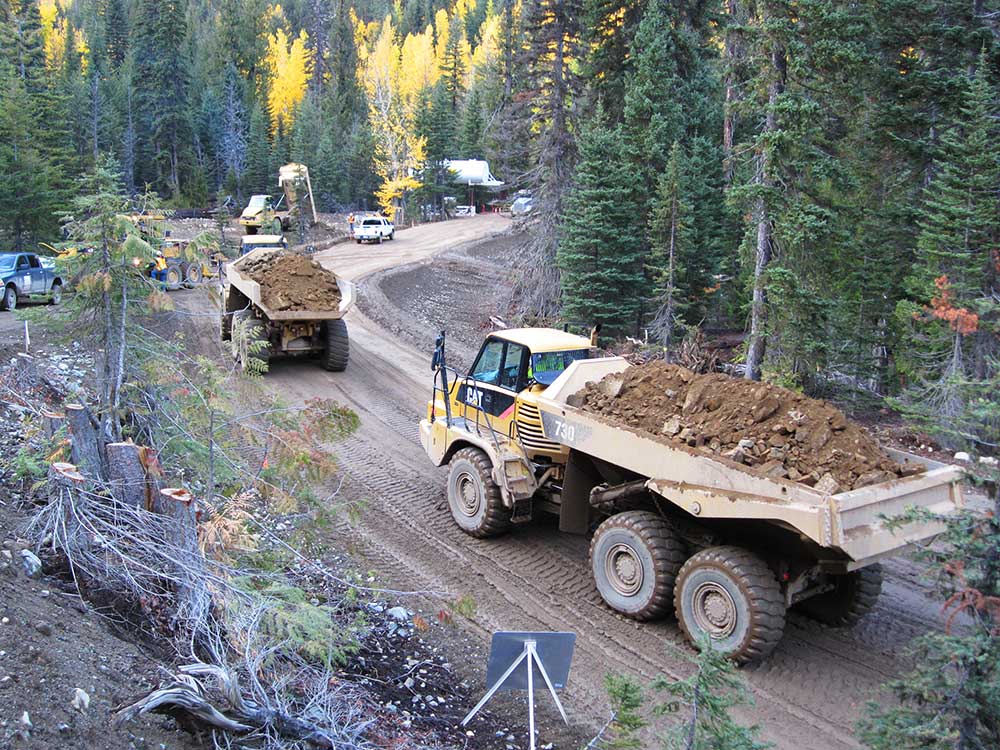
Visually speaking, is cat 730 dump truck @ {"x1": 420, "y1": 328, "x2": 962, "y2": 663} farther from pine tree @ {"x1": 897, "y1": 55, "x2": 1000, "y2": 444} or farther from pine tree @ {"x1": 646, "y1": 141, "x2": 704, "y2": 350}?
pine tree @ {"x1": 646, "y1": 141, "x2": 704, "y2": 350}

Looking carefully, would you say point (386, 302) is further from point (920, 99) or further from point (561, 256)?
point (920, 99)

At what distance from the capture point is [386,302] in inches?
1010

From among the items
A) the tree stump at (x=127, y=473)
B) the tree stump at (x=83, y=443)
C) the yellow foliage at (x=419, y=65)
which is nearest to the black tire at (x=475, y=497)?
the tree stump at (x=127, y=473)

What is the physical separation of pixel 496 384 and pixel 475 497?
1.44 m

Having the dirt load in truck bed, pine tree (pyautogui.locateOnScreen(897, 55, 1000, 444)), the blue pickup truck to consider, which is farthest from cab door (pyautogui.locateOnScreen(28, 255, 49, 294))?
pine tree (pyautogui.locateOnScreen(897, 55, 1000, 444))

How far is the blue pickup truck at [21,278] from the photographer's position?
19703mm

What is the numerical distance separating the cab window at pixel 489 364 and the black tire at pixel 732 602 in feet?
12.0

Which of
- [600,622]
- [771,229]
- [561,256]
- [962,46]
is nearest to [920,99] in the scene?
[962,46]

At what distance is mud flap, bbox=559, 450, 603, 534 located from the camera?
8.89 meters

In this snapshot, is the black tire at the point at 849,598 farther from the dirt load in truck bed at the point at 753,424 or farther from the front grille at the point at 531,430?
the front grille at the point at 531,430

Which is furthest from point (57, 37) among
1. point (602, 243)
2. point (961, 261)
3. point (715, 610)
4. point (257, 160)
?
point (715, 610)

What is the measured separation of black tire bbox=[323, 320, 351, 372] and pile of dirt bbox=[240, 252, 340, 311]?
1.96ft

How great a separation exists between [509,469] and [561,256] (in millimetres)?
11863

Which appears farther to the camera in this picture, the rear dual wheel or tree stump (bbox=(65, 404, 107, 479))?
the rear dual wheel
